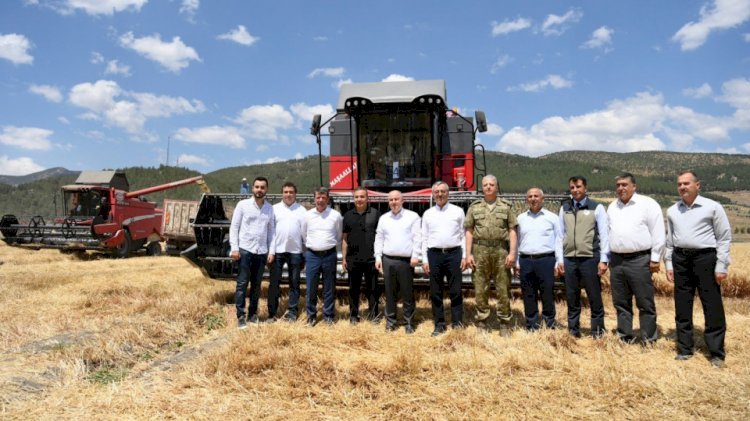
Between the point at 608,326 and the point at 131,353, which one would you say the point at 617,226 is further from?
the point at 131,353

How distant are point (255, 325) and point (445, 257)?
227cm

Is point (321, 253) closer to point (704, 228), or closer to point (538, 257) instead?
point (538, 257)

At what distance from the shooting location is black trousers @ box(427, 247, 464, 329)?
5.23 m

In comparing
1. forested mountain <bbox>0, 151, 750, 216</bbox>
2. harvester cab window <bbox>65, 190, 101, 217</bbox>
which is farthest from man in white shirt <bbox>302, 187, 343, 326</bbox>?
forested mountain <bbox>0, 151, 750, 216</bbox>

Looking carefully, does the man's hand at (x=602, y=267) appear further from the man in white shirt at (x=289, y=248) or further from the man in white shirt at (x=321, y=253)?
the man in white shirt at (x=289, y=248)

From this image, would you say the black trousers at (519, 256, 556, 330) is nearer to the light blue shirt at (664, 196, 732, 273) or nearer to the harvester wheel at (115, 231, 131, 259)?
the light blue shirt at (664, 196, 732, 273)

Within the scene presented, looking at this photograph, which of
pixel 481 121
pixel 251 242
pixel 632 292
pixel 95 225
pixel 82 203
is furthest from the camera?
pixel 82 203

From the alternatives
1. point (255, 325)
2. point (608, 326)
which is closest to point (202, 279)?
point (255, 325)

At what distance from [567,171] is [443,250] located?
12452 cm

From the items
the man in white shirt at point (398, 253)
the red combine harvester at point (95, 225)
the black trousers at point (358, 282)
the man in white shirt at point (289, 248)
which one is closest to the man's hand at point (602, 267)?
the man in white shirt at point (398, 253)

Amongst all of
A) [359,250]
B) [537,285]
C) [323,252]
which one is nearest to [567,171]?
[537,285]

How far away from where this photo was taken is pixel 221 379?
3.63 meters

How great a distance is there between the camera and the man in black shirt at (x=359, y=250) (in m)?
5.60

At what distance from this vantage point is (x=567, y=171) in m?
119
